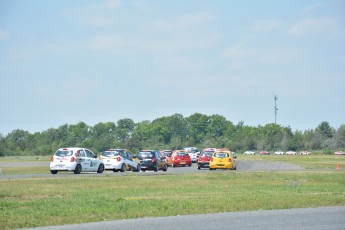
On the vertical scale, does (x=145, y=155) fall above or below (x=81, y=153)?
above

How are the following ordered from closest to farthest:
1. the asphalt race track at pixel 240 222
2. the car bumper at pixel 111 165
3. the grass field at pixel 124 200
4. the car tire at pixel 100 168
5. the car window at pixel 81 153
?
the asphalt race track at pixel 240 222 < the grass field at pixel 124 200 < the car window at pixel 81 153 < the car tire at pixel 100 168 < the car bumper at pixel 111 165

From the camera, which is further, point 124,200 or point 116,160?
point 116,160

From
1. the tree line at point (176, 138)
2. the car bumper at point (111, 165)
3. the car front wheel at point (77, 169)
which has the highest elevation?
the tree line at point (176, 138)

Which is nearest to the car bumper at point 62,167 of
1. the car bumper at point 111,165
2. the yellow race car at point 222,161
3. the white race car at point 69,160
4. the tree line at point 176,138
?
the white race car at point 69,160

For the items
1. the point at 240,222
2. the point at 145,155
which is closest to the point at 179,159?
the point at 145,155

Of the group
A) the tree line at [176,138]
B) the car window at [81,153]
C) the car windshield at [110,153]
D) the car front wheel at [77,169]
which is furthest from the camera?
the tree line at [176,138]

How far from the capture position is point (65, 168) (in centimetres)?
3869

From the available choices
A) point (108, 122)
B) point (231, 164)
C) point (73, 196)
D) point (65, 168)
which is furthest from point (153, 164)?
point (108, 122)

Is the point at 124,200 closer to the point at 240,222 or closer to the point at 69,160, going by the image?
the point at 240,222

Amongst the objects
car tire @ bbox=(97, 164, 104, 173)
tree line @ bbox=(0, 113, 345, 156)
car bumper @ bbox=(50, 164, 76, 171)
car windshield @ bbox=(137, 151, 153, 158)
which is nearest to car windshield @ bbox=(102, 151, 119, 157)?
car tire @ bbox=(97, 164, 104, 173)

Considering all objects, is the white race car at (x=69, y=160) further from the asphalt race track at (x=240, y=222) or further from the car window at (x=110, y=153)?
the asphalt race track at (x=240, y=222)

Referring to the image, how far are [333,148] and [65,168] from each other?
12288cm

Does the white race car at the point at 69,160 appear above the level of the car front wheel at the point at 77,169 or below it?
above

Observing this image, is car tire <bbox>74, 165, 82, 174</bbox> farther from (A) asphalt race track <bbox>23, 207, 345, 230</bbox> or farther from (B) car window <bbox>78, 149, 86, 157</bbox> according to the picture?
(A) asphalt race track <bbox>23, 207, 345, 230</bbox>
